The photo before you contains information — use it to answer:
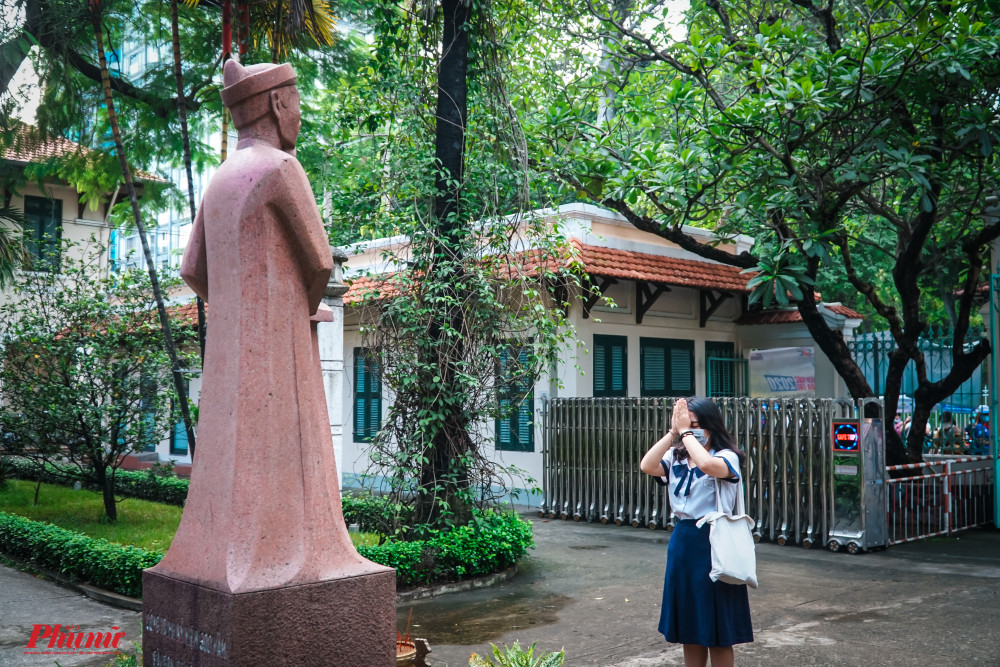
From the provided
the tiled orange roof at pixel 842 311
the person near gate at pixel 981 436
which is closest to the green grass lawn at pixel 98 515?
the person near gate at pixel 981 436

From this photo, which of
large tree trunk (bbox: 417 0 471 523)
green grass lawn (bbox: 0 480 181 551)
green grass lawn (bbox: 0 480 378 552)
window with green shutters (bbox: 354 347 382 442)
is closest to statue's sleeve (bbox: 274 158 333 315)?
large tree trunk (bbox: 417 0 471 523)

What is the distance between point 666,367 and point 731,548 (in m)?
12.3

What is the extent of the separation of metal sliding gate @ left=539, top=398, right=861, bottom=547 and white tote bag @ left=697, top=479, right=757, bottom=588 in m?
6.34

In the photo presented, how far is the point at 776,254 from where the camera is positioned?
35.5ft

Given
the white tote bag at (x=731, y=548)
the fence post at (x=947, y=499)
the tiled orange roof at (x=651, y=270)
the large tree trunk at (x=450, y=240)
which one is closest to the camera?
the white tote bag at (x=731, y=548)

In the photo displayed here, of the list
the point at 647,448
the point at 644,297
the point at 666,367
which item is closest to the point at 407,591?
the point at 647,448

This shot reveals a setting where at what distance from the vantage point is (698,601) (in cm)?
481

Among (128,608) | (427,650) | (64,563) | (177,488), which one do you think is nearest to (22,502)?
(177,488)

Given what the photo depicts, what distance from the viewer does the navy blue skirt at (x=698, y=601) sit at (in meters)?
4.77

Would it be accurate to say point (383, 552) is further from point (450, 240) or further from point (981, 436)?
point (981, 436)

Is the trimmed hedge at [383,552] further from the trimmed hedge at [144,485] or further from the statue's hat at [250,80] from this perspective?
the statue's hat at [250,80]

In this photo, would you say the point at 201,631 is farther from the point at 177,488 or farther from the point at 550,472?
the point at 177,488

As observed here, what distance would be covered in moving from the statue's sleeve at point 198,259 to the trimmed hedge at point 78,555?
4654 mm

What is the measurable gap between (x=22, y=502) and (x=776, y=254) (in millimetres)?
11675
